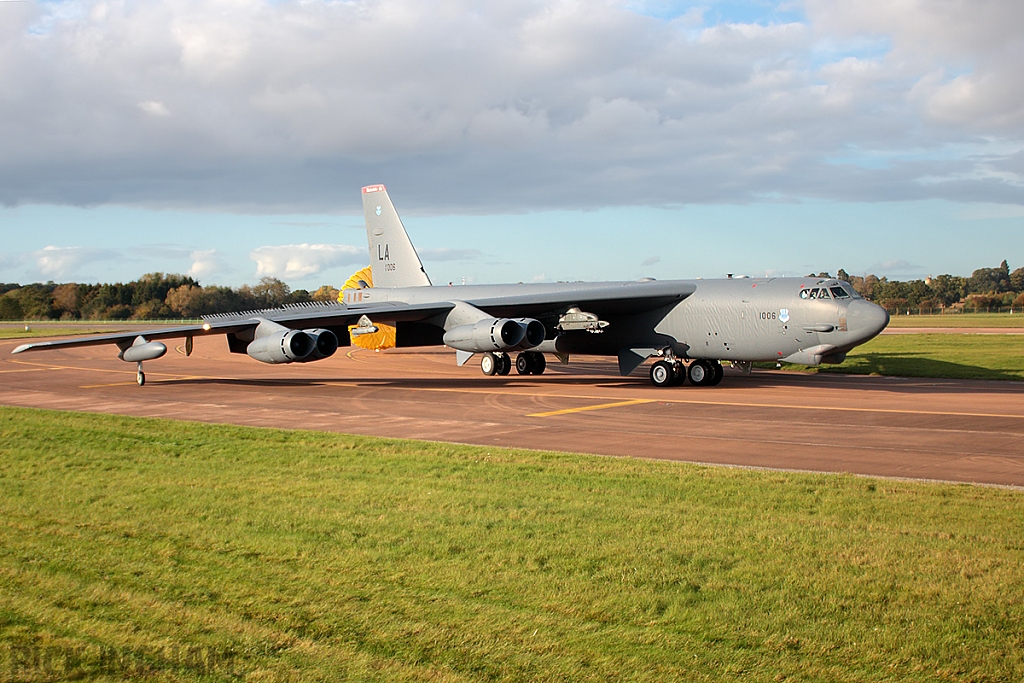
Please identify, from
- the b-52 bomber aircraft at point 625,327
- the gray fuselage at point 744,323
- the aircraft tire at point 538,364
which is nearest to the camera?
the gray fuselage at point 744,323

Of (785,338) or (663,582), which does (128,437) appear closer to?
(663,582)

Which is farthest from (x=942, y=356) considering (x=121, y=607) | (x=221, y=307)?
(x=221, y=307)

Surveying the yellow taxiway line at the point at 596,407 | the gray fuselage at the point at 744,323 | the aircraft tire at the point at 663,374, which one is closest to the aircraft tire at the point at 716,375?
the gray fuselage at the point at 744,323

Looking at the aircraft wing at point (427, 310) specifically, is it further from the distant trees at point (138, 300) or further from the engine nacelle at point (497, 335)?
the distant trees at point (138, 300)

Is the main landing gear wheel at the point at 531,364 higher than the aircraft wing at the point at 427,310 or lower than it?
lower

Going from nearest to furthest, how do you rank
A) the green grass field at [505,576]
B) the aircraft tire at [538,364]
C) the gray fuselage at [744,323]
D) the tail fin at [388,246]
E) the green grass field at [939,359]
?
the green grass field at [505,576]
the gray fuselage at [744,323]
the green grass field at [939,359]
the aircraft tire at [538,364]
the tail fin at [388,246]

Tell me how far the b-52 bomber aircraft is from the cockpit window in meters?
0.03

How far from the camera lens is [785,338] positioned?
22.3 meters

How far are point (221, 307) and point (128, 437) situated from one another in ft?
312

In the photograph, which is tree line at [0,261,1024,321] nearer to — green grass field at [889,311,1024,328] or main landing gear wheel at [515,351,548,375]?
green grass field at [889,311,1024,328]

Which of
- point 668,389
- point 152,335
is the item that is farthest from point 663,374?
point 152,335

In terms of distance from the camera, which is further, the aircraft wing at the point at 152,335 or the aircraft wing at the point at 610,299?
the aircraft wing at the point at 610,299

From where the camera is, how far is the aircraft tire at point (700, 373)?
974 inches

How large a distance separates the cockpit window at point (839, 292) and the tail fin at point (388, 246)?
16.6m
